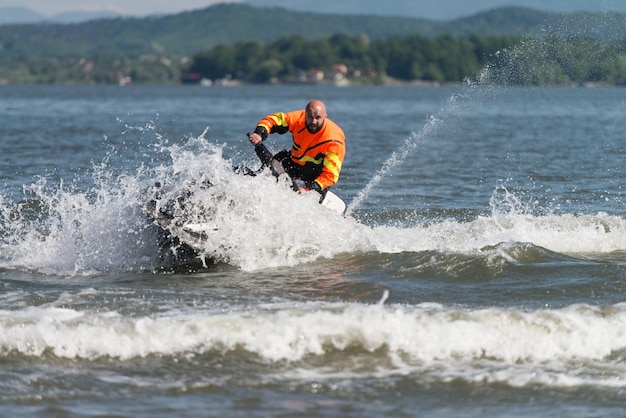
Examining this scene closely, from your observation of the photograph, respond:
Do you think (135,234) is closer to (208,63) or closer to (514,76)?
(514,76)

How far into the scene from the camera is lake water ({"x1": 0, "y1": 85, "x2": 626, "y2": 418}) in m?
7.25

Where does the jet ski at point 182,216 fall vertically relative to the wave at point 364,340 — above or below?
above

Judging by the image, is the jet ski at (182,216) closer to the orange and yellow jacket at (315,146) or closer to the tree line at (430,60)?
the orange and yellow jacket at (315,146)

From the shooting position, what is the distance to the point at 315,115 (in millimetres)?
11562

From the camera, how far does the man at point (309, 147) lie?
11609 mm

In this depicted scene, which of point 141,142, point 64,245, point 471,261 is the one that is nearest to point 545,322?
point 471,261

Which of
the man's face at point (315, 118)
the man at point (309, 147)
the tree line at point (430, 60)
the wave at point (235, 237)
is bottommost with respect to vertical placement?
the wave at point (235, 237)

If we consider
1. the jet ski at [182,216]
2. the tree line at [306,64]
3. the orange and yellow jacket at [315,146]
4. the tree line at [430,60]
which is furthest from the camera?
the tree line at [306,64]

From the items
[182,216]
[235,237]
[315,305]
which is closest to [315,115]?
[235,237]

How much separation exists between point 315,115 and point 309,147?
462 mm

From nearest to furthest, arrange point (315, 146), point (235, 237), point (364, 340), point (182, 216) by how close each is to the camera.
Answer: point (364, 340), point (182, 216), point (235, 237), point (315, 146)

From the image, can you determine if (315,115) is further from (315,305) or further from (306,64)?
(306,64)

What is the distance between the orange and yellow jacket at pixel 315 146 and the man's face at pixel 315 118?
0.07m

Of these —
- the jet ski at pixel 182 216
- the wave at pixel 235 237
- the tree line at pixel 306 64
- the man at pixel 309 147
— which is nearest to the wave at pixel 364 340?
the jet ski at pixel 182 216
